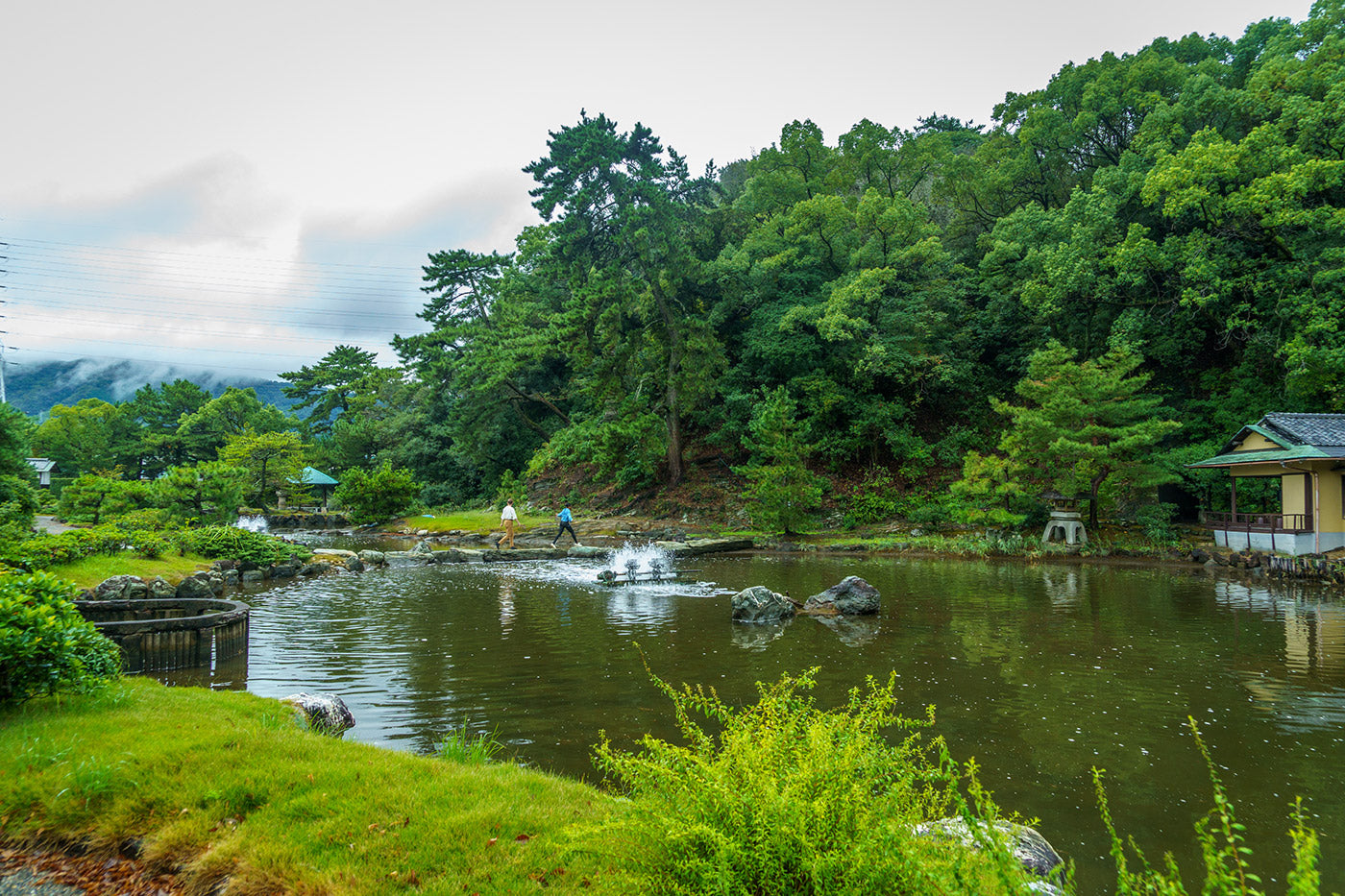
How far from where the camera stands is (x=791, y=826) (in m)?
2.51

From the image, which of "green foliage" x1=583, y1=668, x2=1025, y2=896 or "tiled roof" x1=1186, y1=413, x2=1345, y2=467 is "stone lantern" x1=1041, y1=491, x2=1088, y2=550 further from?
"green foliage" x1=583, y1=668, x2=1025, y2=896

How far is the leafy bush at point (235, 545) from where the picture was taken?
55.3ft

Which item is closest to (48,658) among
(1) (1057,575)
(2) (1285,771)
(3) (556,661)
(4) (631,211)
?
(3) (556,661)

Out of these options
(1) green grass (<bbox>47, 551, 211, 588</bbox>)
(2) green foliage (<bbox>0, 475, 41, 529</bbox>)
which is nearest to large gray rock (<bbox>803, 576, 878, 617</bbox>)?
(1) green grass (<bbox>47, 551, 211, 588</bbox>)

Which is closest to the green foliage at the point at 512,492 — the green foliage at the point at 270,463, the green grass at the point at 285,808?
the green foliage at the point at 270,463

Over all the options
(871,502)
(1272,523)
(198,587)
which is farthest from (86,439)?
(1272,523)

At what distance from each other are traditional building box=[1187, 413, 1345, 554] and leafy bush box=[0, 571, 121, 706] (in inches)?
958

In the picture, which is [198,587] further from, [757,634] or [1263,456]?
[1263,456]

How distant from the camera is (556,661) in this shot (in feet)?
31.0

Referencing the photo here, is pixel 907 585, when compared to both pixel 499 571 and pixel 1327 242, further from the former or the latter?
pixel 1327 242

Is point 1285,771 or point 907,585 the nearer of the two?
point 1285,771

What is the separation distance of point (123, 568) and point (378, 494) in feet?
73.7

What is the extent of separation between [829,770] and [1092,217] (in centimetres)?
2870

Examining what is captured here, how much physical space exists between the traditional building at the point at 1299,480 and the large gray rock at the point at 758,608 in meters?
15.4
